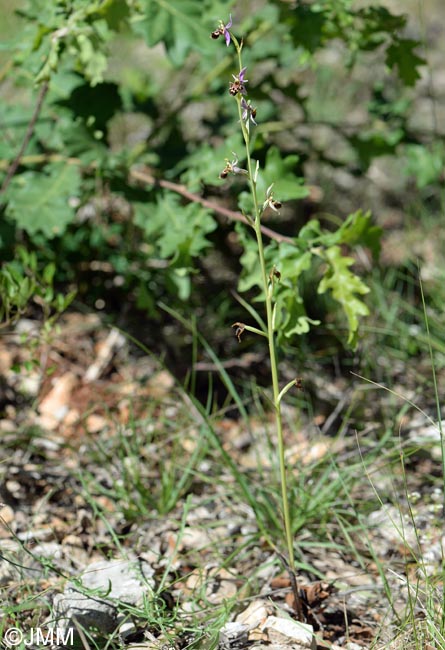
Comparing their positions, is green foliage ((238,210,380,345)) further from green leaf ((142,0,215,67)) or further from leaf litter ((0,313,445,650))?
green leaf ((142,0,215,67))

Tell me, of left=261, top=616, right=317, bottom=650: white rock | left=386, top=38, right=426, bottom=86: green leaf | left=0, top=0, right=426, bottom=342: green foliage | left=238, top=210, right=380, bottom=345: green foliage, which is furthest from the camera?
left=386, top=38, right=426, bottom=86: green leaf

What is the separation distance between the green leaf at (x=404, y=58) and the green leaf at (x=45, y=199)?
113cm

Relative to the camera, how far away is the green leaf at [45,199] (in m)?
2.45

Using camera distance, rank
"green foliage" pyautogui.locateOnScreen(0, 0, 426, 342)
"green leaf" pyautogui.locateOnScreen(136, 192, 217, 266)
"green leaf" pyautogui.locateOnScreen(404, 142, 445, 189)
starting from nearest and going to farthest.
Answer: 1. "green foliage" pyautogui.locateOnScreen(0, 0, 426, 342)
2. "green leaf" pyautogui.locateOnScreen(136, 192, 217, 266)
3. "green leaf" pyautogui.locateOnScreen(404, 142, 445, 189)

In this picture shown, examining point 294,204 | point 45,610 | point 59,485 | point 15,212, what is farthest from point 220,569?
point 294,204

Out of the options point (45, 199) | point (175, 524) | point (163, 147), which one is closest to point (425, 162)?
point (163, 147)

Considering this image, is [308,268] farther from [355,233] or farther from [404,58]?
[404,58]

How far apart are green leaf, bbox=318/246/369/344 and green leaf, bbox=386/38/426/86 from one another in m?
0.74

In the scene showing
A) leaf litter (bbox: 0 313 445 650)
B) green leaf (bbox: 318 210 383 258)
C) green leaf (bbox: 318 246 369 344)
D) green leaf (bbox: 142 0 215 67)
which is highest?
green leaf (bbox: 142 0 215 67)

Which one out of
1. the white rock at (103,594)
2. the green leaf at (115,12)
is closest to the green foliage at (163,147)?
the green leaf at (115,12)

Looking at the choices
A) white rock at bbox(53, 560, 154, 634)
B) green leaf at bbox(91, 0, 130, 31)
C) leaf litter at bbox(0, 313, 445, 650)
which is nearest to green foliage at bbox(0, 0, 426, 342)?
green leaf at bbox(91, 0, 130, 31)

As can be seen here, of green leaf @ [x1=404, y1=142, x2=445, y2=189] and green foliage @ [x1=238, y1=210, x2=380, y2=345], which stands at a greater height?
green leaf @ [x1=404, y1=142, x2=445, y2=189]

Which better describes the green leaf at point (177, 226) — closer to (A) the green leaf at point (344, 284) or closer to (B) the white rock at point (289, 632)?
(A) the green leaf at point (344, 284)

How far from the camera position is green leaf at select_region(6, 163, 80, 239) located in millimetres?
2449
